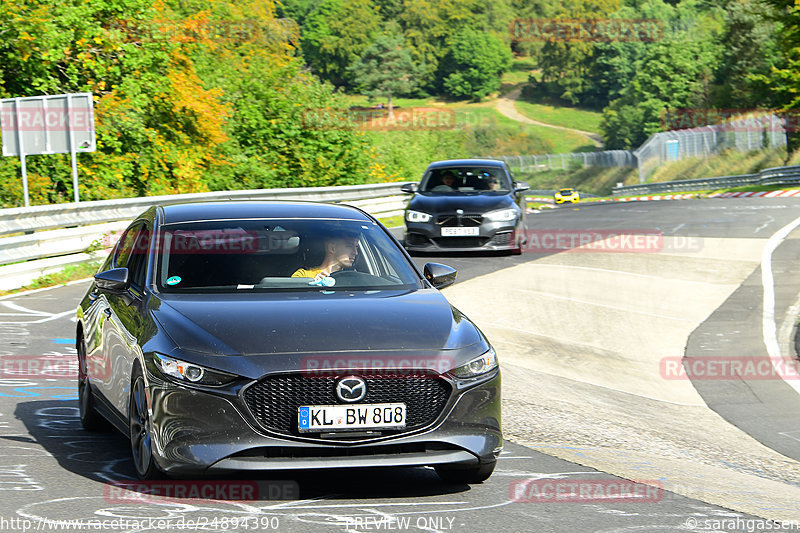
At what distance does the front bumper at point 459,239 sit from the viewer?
19.4 metres

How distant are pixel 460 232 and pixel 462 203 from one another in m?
0.52

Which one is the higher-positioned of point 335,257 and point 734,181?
point 335,257

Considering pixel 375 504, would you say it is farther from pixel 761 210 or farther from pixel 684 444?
pixel 761 210

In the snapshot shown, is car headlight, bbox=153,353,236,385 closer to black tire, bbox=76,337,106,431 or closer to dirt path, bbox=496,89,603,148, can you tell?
black tire, bbox=76,337,106,431

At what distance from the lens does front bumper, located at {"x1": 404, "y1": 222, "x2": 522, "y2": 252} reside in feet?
63.7

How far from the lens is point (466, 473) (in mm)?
5934

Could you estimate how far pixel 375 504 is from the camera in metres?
5.47

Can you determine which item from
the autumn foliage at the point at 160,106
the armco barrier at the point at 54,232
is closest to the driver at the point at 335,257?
the armco barrier at the point at 54,232

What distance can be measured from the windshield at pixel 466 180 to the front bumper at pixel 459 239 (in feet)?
3.40

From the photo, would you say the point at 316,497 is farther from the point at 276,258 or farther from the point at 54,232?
the point at 54,232

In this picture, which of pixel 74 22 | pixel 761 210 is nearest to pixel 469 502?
pixel 74 22

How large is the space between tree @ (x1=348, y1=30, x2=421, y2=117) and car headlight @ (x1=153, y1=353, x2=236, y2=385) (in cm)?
15637

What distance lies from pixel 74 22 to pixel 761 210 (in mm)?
18006

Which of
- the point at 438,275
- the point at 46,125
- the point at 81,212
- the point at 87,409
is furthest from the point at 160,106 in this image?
the point at 438,275
